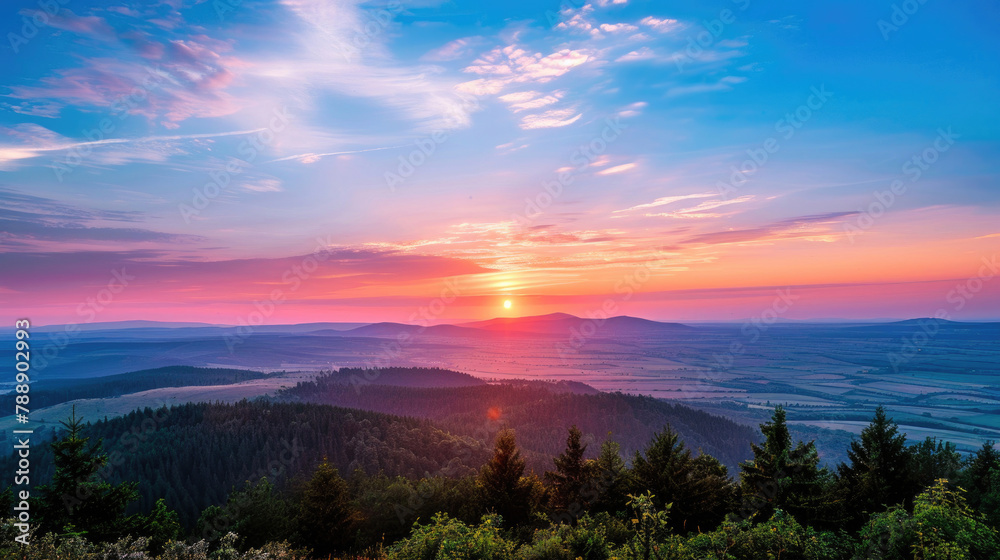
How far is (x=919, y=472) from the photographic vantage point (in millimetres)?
32656

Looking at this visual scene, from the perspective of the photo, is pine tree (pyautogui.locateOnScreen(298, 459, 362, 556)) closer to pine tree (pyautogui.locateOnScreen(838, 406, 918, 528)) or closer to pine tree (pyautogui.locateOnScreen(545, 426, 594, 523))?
pine tree (pyautogui.locateOnScreen(545, 426, 594, 523))

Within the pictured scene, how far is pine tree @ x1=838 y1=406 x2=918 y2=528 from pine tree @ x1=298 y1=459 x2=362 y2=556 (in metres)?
40.1

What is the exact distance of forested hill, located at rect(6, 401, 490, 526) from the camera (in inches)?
4673

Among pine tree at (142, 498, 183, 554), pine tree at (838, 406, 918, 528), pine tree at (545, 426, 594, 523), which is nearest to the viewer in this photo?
pine tree at (838, 406, 918, 528)

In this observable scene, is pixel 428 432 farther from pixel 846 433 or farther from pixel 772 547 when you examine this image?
pixel 846 433

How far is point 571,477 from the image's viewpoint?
4172cm

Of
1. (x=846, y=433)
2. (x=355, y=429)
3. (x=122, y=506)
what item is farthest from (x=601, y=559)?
(x=846, y=433)

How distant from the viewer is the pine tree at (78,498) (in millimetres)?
27078

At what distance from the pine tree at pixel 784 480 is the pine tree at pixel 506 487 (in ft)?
62.6

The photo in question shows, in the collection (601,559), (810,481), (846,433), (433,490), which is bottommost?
(846,433)

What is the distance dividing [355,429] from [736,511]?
481ft

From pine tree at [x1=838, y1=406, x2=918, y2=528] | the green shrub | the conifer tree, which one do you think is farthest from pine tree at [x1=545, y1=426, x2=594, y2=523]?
the green shrub

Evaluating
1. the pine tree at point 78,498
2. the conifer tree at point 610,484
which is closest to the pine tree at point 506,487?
the conifer tree at point 610,484

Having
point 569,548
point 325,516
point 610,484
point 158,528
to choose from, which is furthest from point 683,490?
point 158,528
